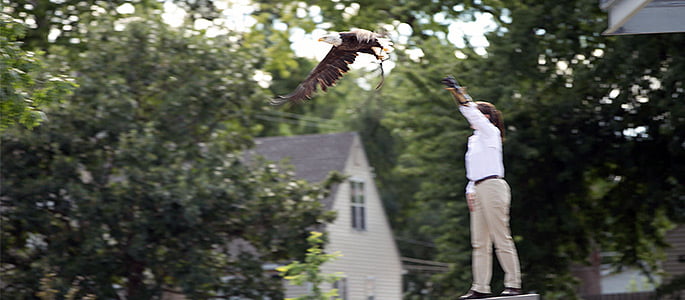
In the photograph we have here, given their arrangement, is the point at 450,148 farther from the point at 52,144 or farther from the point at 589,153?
the point at 52,144

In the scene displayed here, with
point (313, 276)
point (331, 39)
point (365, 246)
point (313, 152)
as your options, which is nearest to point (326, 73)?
point (331, 39)

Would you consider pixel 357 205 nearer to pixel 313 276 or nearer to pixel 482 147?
pixel 313 276

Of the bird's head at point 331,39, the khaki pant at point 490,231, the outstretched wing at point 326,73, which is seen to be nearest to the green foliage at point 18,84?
the outstretched wing at point 326,73

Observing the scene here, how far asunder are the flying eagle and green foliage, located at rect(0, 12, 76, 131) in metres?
3.17

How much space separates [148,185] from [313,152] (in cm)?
1046

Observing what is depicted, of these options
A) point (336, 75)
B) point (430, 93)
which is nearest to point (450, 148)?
point (430, 93)

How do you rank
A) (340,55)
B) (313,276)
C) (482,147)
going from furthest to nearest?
(313,276), (340,55), (482,147)

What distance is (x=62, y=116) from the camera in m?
15.3

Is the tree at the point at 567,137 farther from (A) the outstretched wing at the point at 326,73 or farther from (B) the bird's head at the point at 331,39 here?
(B) the bird's head at the point at 331,39

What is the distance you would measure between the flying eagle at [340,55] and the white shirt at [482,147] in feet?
2.60

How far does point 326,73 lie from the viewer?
26.7 feet

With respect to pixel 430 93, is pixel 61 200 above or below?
below

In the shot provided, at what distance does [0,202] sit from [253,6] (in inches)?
313

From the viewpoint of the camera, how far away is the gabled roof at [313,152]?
24406mm
